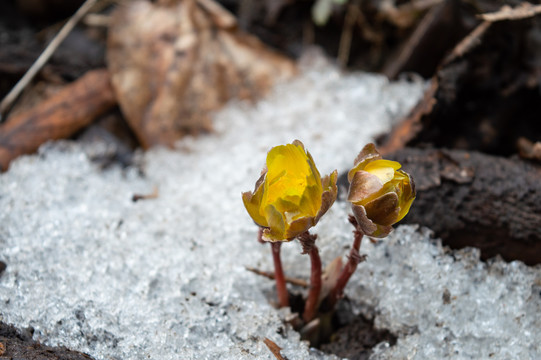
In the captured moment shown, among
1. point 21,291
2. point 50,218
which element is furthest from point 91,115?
point 21,291

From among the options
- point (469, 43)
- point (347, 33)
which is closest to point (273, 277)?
point (469, 43)

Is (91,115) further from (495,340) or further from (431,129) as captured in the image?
(495,340)

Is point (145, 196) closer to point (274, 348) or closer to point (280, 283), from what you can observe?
point (280, 283)

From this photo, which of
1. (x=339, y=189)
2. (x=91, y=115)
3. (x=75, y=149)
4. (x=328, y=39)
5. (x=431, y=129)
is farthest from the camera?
(x=328, y=39)

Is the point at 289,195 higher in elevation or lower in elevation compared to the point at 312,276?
higher

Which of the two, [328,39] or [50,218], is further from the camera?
[328,39]

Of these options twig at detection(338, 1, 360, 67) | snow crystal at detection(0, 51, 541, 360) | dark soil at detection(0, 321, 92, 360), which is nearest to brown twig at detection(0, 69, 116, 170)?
snow crystal at detection(0, 51, 541, 360)
